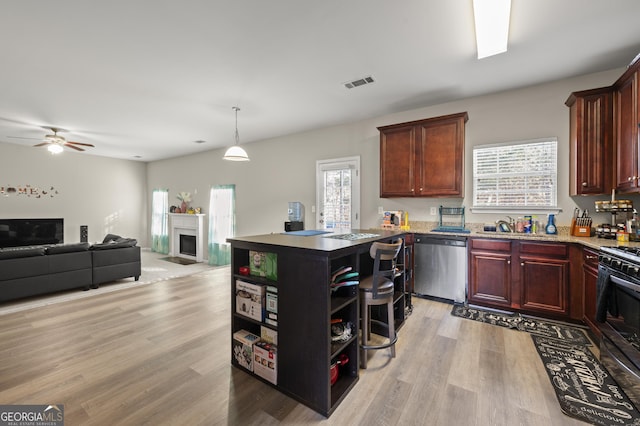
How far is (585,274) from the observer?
2781 millimetres

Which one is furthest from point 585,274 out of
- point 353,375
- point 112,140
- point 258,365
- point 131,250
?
point 112,140

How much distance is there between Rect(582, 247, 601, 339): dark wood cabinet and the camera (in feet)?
8.59

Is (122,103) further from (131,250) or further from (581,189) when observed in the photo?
(581,189)

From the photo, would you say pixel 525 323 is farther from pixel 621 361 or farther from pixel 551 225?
pixel 551 225

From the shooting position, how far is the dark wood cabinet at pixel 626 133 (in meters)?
2.54

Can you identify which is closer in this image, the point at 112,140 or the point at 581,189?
the point at 581,189

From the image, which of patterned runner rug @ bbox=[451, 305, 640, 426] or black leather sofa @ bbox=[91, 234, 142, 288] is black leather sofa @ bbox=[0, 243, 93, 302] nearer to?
black leather sofa @ bbox=[91, 234, 142, 288]

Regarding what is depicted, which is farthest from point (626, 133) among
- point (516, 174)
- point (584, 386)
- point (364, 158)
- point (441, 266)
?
point (364, 158)

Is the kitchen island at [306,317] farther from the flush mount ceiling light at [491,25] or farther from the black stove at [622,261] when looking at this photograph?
the flush mount ceiling light at [491,25]

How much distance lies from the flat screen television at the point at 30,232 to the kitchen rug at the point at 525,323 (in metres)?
Answer: 8.95

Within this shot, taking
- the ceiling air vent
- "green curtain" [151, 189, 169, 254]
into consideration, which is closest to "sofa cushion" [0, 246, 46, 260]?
"green curtain" [151, 189, 169, 254]

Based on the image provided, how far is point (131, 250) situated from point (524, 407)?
226 inches

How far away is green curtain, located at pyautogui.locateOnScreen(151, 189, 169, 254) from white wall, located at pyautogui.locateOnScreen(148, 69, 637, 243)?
0.48 m

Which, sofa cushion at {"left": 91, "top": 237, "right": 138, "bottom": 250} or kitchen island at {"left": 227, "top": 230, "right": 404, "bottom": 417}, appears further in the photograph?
sofa cushion at {"left": 91, "top": 237, "right": 138, "bottom": 250}
